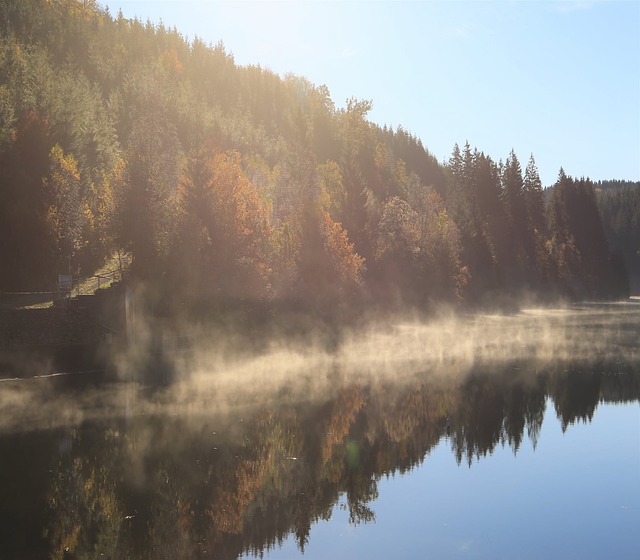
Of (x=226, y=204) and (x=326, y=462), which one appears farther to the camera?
(x=226, y=204)

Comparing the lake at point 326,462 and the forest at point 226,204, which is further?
the forest at point 226,204

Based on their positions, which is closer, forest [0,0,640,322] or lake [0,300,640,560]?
lake [0,300,640,560]

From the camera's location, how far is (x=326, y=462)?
28547mm

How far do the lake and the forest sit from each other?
45.3ft

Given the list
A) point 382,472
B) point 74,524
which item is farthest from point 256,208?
point 74,524

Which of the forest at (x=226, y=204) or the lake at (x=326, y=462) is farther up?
the forest at (x=226, y=204)

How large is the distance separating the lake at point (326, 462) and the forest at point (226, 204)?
1381 centimetres

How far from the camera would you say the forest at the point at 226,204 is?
61031mm

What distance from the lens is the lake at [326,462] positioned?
21078 millimetres

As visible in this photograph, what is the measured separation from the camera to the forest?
200 feet

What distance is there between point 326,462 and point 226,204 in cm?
3870

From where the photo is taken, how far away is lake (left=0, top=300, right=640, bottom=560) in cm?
2108

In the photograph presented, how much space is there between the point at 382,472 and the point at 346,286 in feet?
156

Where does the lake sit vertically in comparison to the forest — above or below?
below
